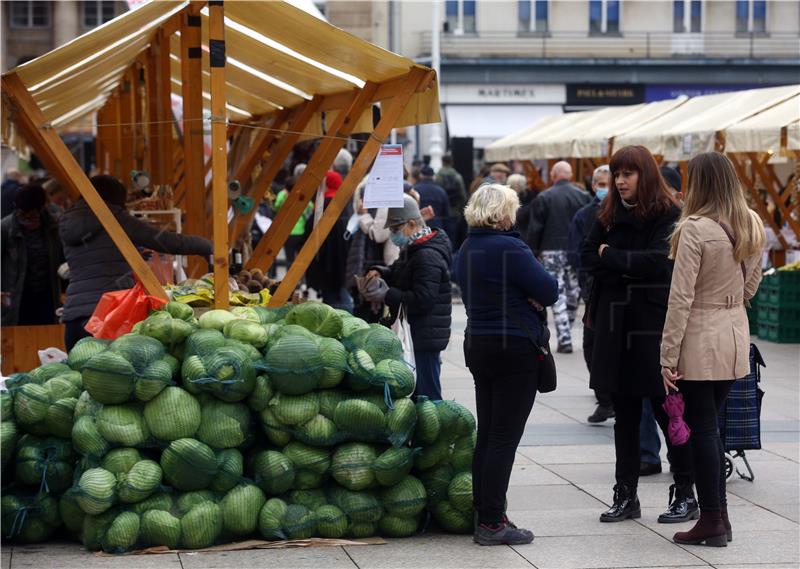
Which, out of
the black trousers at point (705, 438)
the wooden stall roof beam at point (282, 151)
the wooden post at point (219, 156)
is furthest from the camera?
the wooden stall roof beam at point (282, 151)

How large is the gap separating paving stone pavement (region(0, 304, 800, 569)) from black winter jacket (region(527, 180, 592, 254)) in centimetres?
485

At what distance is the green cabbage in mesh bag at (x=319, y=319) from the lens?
20.6 ft

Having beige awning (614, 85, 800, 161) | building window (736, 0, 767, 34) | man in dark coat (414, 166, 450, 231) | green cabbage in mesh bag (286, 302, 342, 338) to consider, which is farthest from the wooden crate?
building window (736, 0, 767, 34)

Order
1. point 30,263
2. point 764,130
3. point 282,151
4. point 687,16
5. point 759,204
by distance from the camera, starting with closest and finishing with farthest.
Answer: point 282,151 < point 30,263 < point 764,130 < point 759,204 < point 687,16

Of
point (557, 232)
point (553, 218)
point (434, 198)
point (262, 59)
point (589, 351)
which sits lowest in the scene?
point (589, 351)

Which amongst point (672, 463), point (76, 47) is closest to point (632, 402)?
point (672, 463)

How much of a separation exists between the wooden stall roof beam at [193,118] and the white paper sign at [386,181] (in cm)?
128

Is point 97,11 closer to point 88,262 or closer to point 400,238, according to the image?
point 88,262

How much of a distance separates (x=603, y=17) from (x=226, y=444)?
3445cm

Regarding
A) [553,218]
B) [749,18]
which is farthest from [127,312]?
[749,18]

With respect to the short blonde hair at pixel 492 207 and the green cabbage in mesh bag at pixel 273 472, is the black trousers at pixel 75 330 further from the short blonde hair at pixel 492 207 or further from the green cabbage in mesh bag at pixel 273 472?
the short blonde hair at pixel 492 207

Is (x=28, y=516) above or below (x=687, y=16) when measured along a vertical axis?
below

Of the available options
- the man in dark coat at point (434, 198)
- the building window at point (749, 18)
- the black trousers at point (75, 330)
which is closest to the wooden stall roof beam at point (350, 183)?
the black trousers at point (75, 330)

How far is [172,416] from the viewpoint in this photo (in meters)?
5.74
